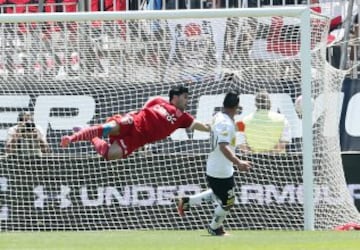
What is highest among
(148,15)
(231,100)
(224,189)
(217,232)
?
(148,15)

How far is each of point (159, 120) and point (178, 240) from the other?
8.05 feet

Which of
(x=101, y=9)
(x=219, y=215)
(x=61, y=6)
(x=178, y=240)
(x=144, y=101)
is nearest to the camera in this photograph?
(x=178, y=240)

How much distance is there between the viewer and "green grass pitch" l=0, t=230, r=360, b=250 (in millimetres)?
14141

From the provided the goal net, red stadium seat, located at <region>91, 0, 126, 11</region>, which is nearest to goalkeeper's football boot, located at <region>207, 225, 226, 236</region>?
the goal net

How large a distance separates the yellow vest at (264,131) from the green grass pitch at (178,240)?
5.92 feet

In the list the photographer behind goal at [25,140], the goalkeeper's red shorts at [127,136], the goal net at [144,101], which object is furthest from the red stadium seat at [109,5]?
the goalkeeper's red shorts at [127,136]

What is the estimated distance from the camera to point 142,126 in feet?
57.3

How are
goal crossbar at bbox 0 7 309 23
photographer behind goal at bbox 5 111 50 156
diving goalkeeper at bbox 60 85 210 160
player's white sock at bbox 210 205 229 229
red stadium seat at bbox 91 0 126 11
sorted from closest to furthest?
player's white sock at bbox 210 205 229 229
diving goalkeeper at bbox 60 85 210 160
goal crossbar at bbox 0 7 309 23
photographer behind goal at bbox 5 111 50 156
red stadium seat at bbox 91 0 126 11

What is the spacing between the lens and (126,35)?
1972cm

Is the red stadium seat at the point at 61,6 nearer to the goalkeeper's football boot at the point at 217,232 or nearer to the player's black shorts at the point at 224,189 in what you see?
the player's black shorts at the point at 224,189

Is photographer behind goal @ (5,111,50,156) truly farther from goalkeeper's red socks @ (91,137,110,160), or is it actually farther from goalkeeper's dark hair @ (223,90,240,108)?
goalkeeper's dark hair @ (223,90,240,108)

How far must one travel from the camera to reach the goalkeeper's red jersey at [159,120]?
56.4ft

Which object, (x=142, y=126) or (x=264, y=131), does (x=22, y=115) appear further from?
(x=264, y=131)

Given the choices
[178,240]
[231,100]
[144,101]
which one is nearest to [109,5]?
[144,101]
